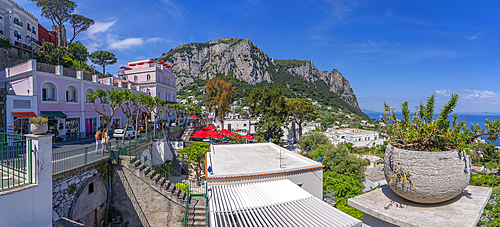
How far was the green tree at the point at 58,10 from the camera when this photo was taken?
36.5 m

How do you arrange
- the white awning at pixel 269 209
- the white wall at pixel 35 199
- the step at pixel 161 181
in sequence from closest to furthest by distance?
the white wall at pixel 35 199 → the white awning at pixel 269 209 → the step at pixel 161 181

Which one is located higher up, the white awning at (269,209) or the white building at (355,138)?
the white awning at (269,209)

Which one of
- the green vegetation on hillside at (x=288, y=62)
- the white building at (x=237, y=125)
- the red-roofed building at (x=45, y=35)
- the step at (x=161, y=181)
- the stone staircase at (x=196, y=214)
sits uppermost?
A: the green vegetation on hillside at (x=288, y=62)

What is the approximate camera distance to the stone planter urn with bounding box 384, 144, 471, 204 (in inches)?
119

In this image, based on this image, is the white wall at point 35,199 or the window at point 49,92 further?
the window at point 49,92

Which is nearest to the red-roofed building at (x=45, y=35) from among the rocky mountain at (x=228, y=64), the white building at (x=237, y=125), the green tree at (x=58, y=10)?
the green tree at (x=58, y=10)

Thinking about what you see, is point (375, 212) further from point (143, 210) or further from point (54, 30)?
point (54, 30)

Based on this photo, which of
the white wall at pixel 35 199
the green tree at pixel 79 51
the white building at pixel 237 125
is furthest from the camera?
the white building at pixel 237 125

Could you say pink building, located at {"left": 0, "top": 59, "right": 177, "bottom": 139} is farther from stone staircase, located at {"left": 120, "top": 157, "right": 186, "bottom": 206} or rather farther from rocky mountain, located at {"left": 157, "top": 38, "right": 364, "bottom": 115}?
rocky mountain, located at {"left": 157, "top": 38, "right": 364, "bottom": 115}

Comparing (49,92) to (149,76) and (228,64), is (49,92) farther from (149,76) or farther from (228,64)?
(228,64)

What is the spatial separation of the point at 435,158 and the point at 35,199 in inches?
328

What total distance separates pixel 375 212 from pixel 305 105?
3263cm

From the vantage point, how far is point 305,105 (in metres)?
34.8

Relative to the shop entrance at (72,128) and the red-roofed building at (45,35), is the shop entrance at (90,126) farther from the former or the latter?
the red-roofed building at (45,35)
